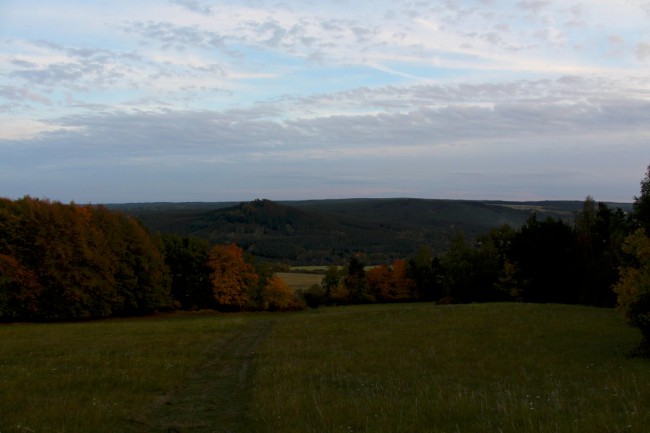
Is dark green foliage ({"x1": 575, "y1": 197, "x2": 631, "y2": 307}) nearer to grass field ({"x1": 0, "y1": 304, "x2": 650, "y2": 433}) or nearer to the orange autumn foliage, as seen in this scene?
grass field ({"x1": 0, "y1": 304, "x2": 650, "y2": 433})

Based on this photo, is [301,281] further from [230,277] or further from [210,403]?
[210,403]

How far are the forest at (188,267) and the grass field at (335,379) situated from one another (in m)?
18.0

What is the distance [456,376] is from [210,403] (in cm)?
756

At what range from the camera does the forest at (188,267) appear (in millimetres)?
46906

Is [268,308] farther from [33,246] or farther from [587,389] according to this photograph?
[587,389]

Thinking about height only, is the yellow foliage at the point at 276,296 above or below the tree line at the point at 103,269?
below

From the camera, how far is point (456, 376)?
1602cm

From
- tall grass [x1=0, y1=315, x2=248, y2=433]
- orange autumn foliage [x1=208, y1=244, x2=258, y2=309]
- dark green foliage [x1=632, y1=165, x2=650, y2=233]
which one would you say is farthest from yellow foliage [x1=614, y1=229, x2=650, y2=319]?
orange autumn foliage [x1=208, y1=244, x2=258, y2=309]

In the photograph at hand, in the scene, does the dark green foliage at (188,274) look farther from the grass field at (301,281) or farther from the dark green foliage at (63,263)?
→ the grass field at (301,281)

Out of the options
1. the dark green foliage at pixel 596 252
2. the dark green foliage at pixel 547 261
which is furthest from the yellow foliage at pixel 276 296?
the dark green foliage at pixel 596 252

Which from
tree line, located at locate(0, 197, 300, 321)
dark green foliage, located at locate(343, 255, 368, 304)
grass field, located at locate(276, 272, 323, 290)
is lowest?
grass field, located at locate(276, 272, 323, 290)

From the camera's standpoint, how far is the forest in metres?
46.9

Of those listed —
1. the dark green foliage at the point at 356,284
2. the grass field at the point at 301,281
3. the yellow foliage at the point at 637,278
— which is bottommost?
the grass field at the point at 301,281

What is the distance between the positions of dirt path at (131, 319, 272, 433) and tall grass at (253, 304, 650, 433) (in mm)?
539
